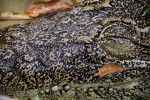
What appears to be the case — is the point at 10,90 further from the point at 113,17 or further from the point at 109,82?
the point at 113,17

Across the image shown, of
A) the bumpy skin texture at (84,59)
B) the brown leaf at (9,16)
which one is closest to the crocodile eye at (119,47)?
the bumpy skin texture at (84,59)

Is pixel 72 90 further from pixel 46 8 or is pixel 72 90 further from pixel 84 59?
pixel 46 8

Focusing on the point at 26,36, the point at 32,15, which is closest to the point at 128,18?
the point at 26,36

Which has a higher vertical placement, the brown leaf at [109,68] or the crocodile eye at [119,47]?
the crocodile eye at [119,47]

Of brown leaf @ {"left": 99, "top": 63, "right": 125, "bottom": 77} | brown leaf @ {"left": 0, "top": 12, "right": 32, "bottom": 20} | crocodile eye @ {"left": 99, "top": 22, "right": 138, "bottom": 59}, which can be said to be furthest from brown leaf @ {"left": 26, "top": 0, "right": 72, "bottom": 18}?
brown leaf @ {"left": 99, "top": 63, "right": 125, "bottom": 77}

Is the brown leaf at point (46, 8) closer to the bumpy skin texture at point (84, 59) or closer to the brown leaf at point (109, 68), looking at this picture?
the bumpy skin texture at point (84, 59)

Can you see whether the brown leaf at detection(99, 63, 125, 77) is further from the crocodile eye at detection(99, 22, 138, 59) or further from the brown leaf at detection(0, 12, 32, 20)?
the brown leaf at detection(0, 12, 32, 20)

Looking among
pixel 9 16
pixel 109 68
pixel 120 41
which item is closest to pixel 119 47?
pixel 120 41
